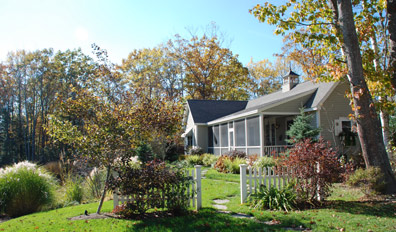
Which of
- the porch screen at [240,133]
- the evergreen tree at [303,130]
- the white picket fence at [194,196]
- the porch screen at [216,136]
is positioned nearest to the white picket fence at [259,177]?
the white picket fence at [194,196]

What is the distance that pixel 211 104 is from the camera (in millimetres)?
25547

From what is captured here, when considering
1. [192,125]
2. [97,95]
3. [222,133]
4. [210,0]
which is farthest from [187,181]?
[192,125]

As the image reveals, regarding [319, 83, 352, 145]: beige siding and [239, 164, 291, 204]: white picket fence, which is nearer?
[239, 164, 291, 204]: white picket fence

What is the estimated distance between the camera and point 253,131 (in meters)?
16.0

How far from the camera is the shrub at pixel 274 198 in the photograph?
6527mm

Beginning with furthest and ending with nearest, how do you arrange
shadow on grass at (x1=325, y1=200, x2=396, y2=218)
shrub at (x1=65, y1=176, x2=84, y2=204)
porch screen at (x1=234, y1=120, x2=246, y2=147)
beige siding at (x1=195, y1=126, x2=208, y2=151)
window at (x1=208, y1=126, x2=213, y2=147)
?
beige siding at (x1=195, y1=126, x2=208, y2=151) < window at (x1=208, y1=126, x2=213, y2=147) < porch screen at (x1=234, y1=120, x2=246, y2=147) < shrub at (x1=65, y1=176, x2=84, y2=204) < shadow on grass at (x1=325, y1=200, x2=396, y2=218)

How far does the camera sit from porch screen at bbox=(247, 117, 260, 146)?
15.5m

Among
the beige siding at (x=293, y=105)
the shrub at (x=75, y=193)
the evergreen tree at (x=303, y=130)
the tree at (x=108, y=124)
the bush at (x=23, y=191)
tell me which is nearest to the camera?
the tree at (x=108, y=124)

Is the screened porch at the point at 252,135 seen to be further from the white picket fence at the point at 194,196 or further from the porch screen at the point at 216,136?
the white picket fence at the point at 194,196

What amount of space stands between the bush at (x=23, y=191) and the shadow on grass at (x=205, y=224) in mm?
4214

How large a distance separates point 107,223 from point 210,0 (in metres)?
10.0

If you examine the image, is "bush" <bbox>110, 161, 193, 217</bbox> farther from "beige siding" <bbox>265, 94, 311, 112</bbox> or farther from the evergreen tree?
"beige siding" <bbox>265, 94, 311, 112</bbox>

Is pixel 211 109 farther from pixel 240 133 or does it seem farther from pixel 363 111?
pixel 363 111

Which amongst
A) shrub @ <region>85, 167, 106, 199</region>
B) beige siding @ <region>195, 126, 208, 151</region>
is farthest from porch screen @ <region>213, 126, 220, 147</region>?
shrub @ <region>85, 167, 106, 199</region>
